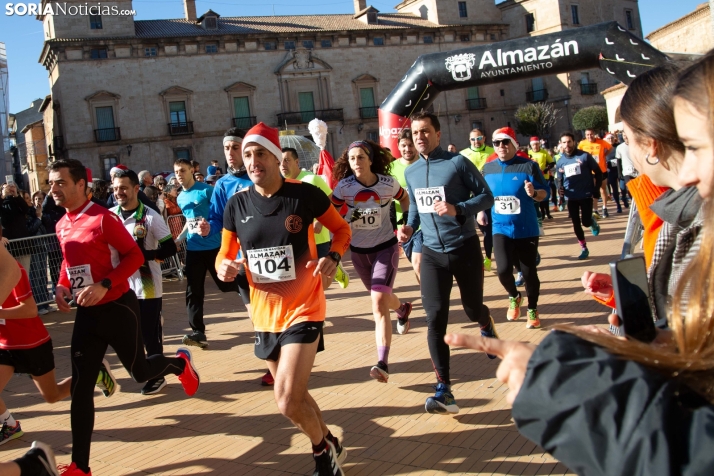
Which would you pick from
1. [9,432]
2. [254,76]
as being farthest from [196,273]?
[254,76]

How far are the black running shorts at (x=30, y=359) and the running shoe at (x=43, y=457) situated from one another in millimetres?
1683

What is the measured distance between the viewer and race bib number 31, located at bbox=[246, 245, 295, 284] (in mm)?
4195

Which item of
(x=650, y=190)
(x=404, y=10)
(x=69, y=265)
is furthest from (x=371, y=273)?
(x=404, y=10)

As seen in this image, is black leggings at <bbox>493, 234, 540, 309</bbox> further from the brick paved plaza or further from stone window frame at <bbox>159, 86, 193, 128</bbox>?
stone window frame at <bbox>159, 86, 193, 128</bbox>

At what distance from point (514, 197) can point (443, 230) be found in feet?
8.26

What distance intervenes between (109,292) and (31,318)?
80 centimetres

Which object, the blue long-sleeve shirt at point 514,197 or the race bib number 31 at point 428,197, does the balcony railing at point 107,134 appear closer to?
the blue long-sleeve shirt at point 514,197

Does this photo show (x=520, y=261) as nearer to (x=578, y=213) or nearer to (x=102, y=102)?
(x=578, y=213)

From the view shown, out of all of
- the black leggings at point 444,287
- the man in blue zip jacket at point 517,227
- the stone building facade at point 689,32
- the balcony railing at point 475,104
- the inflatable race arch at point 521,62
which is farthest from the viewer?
the balcony railing at point 475,104

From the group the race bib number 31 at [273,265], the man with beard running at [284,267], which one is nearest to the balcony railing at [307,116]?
the man with beard running at [284,267]

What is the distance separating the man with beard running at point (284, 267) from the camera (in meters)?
3.99

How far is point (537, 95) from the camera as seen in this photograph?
62.1 m

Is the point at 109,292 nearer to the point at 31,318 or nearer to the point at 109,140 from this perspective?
the point at 31,318

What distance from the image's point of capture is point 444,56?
1299cm
